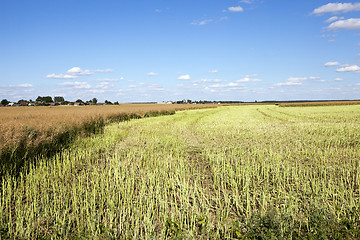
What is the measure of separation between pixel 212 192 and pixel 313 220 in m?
2.12

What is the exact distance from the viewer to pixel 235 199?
14.9ft

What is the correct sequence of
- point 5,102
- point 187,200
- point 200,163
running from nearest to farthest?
point 187,200, point 200,163, point 5,102

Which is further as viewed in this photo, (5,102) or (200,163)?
(5,102)

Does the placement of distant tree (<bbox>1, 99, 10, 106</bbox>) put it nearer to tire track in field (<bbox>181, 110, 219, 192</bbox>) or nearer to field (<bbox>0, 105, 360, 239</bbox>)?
field (<bbox>0, 105, 360, 239</bbox>)

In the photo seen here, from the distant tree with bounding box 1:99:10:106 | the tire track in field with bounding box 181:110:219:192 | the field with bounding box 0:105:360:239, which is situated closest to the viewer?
the field with bounding box 0:105:360:239

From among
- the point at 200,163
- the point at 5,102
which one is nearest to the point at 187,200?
the point at 200,163

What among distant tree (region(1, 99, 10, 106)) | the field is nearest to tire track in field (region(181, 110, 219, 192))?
the field

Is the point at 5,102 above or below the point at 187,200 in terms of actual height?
above

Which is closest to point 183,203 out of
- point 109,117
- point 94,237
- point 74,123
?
point 94,237

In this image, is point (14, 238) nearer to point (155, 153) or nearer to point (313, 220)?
point (313, 220)

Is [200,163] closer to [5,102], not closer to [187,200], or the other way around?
[187,200]

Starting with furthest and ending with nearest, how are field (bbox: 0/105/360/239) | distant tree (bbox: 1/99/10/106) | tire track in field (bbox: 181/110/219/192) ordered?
1. distant tree (bbox: 1/99/10/106)
2. tire track in field (bbox: 181/110/219/192)
3. field (bbox: 0/105/360/239)

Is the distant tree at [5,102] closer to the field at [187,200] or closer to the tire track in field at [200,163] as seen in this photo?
the field at [187,200]

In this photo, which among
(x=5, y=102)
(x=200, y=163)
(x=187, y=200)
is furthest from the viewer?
(x=5, y=102)
